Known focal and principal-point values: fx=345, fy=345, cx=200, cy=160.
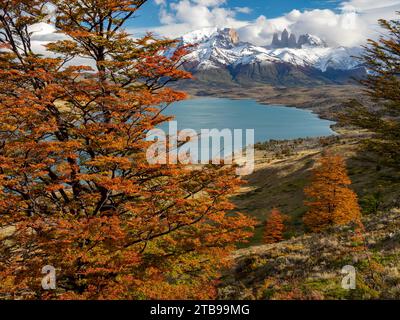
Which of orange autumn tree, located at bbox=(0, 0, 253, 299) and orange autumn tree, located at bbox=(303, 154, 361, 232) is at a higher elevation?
orange autumn tree, located at bbox=(0, 0, 253, 299)

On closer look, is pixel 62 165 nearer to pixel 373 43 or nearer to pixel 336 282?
pixel 336 282

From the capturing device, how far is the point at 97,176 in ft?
42.5

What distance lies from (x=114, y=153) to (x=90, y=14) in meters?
6.37

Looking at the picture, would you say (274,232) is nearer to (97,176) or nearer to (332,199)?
(332,199)

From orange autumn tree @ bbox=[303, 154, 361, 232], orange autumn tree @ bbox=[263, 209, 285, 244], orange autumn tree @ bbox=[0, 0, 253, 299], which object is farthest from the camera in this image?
orange autumn tree @ bbox=[263, 209, 285, 244]

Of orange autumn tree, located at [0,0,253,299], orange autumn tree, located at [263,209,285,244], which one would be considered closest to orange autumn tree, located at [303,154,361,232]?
orange autumn tree, located at [263,209,285,244]

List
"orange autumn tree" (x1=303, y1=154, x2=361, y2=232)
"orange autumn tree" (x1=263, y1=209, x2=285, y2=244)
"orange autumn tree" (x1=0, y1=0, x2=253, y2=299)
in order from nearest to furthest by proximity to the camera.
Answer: "orange autumn tree" (x1=0, y1=0, x2=253, y2=299), "orange autumn tree" (x1=303, y1=154, x2=361, y2=232), "orange autumn tree" (x1=263, y1=209, x2=285, y2=244)

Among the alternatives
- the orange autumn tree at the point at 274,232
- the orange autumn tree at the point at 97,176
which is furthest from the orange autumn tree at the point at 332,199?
the orange autumn tree at the point at 97,176

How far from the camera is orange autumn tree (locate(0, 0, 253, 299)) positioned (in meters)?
13.3

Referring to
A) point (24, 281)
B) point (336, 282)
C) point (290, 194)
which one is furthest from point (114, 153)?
point (290, 194)

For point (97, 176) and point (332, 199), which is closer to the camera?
point (97, 176)

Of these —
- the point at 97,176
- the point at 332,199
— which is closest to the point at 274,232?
the point at 332,199

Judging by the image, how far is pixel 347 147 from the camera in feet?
243

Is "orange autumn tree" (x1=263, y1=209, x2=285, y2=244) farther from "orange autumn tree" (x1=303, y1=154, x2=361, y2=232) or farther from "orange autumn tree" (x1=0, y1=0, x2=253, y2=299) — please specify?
"orange autumn tree" (x1=0, y1=0, x2=253, y2=299)
